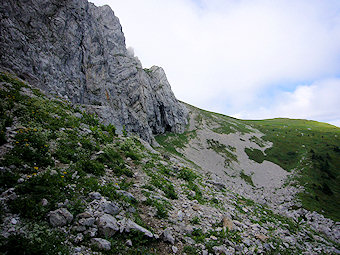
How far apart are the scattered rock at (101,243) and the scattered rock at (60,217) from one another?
1.16 meters

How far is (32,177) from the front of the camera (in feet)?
21.9

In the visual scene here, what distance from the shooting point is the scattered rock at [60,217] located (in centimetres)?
564

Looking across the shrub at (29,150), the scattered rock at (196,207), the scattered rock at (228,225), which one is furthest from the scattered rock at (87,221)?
the scattered rock at (228,225)

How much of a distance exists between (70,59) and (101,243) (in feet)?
116

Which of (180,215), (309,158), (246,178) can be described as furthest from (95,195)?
(309,158)

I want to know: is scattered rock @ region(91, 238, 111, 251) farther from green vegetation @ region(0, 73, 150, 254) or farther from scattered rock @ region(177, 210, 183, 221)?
scattered rock @ region(177, 210, 183, 221)

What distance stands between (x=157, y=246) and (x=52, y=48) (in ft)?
113

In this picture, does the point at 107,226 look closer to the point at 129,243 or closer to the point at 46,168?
the point at 129,243

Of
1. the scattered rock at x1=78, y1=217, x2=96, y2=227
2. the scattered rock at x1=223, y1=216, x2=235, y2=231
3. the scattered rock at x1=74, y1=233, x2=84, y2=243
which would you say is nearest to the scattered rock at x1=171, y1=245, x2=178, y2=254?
the scattered rock at x1=78, y1=217, x2=96, y2=227

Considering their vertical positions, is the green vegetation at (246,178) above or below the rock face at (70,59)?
below

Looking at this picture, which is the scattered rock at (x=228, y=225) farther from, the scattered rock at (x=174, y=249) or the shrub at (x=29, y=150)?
the shrub at (x=29, y=150)

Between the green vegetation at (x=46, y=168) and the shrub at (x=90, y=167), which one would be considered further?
the shrub at (x=90, y=167)

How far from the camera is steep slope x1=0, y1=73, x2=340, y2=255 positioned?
544 cm

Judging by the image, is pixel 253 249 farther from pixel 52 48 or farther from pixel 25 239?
pixel 52 48
